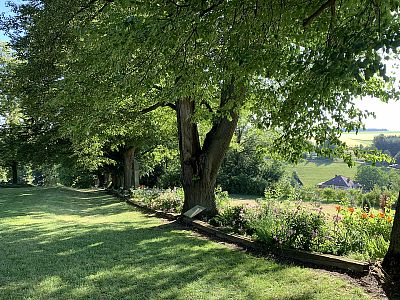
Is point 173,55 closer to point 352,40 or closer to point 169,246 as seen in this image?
point 352,40

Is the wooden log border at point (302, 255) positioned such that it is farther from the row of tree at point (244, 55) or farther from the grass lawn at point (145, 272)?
the row of tree at point (244, 55)

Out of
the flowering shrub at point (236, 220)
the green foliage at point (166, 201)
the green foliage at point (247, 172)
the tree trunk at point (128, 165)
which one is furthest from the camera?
the green foliage at point (247, 172)

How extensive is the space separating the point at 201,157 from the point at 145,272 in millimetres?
6188

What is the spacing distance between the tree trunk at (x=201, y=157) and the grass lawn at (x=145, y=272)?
2.88 metres

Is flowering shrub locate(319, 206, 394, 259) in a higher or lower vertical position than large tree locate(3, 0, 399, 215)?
lower

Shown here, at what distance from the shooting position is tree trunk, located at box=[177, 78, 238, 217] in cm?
1138

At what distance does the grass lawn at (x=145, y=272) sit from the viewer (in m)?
4.82

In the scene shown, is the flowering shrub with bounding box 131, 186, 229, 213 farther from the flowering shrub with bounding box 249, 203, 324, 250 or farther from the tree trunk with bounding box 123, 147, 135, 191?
the tree trunk with bounding box 123, 147, 135, 191

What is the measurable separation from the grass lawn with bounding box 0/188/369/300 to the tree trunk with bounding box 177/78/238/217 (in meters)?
2.88

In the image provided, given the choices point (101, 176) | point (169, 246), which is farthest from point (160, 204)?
point (101, 176)

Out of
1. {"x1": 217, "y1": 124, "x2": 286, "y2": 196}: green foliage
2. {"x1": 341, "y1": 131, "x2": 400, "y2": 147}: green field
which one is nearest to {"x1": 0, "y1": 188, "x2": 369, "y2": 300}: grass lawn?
{"x1": 341, "y1": 131, "x2": 400, "y2": 147}: green field

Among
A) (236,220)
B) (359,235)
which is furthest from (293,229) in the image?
(236,220)

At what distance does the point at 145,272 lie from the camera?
5.80 metres

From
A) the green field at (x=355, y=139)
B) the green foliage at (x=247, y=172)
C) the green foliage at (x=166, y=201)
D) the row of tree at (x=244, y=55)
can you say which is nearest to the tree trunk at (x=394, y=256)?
the row of tree at (x=244, y=55)
